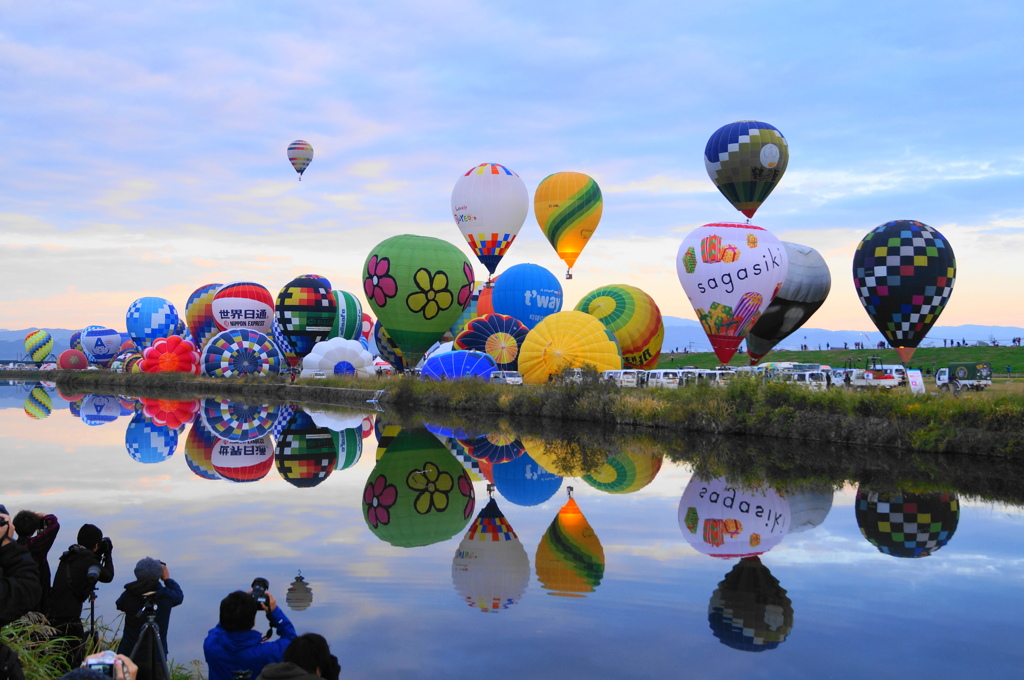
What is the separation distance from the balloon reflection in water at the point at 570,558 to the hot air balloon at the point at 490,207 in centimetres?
2736

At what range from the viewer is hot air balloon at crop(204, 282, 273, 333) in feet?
148

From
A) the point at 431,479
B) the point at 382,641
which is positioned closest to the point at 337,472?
the point at 431,479

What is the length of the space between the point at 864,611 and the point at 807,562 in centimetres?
149

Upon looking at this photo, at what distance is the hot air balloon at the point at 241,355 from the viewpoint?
39875 mm

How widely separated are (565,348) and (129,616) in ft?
76.1

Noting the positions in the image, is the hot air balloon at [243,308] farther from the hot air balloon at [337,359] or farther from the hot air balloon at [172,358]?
the hot air balloon at [337,359]

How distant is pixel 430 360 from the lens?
103 feet

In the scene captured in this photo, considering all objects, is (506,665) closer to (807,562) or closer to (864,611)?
(864,611)

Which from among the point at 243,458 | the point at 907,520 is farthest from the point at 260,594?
the point at 243,458

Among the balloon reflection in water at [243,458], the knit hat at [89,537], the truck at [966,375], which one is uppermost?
the truck at [966,375]

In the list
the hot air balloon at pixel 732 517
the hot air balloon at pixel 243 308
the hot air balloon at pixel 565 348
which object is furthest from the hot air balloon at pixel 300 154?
the hot air balloon at pixel 732 517

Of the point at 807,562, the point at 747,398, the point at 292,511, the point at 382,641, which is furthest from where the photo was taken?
the point at 747,398

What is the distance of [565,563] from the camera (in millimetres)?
8250

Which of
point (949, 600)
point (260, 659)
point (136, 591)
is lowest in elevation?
point (949, 600)
